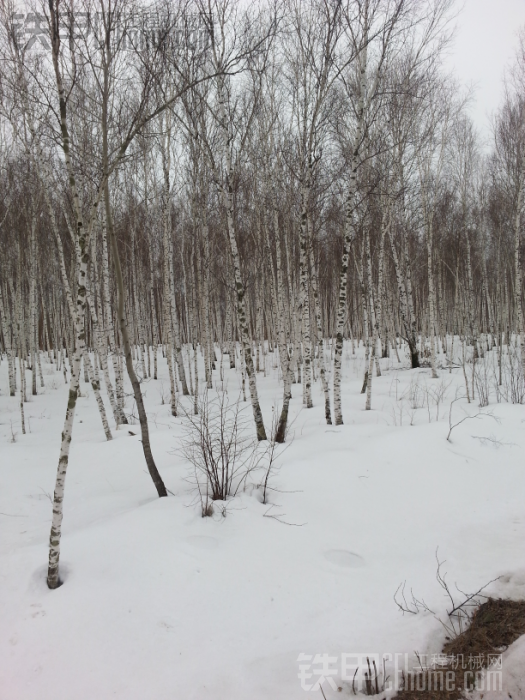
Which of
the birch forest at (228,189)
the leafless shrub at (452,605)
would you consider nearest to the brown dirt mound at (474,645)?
the leafless shrub at (452,605)

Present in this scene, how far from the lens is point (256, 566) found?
3.26 metres

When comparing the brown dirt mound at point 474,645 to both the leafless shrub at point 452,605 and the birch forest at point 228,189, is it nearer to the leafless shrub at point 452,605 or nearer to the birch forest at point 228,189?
the leafless shrub at point 452,605

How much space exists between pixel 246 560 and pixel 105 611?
1111mm

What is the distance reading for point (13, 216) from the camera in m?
11.2

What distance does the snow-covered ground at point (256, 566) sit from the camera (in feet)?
7.82

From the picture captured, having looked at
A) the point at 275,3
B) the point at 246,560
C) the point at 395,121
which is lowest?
the point at 246,560

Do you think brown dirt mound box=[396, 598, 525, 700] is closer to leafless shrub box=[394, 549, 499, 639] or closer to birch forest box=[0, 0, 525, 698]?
leafless shrub box=[394, 549, 499, 639]

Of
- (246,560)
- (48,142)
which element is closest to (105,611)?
(246,560)

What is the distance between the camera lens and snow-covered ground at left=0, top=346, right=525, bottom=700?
2383mm

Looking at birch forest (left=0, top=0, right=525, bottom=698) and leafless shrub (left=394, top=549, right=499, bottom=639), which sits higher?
birch forest (left=0, top=0, right=525, bottom=698)

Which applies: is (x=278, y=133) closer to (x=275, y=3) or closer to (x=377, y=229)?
(x=377, y=229)

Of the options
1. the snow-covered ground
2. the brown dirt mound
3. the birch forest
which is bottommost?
the brown dirt mound

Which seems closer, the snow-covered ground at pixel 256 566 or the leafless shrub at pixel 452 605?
the snow-covered ground at pixel 256 566

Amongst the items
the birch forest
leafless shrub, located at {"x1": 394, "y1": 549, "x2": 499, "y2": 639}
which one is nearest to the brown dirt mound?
leafless shrub, located at {"x1": 394, "y1": 549, "x2": 499, "y2": 639}
